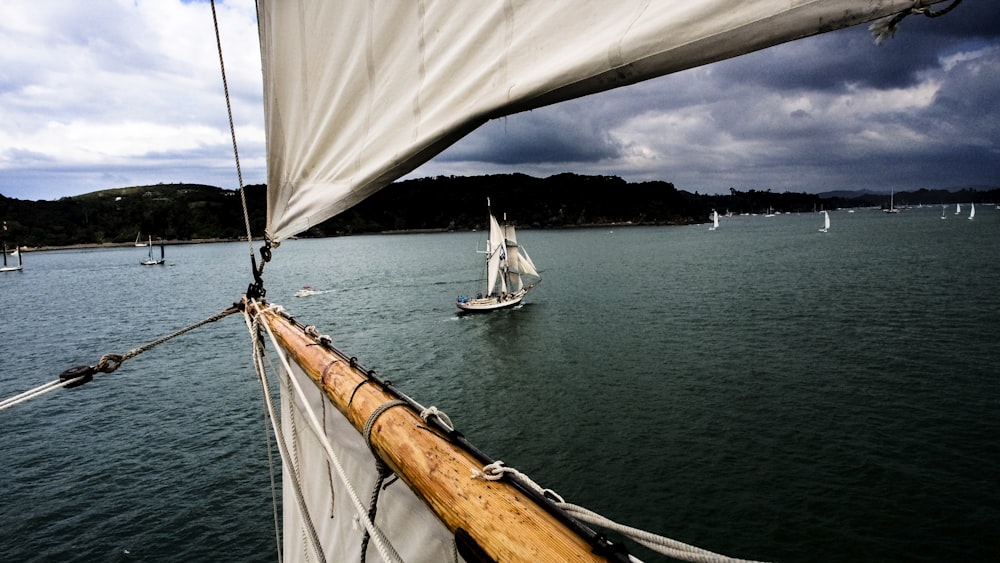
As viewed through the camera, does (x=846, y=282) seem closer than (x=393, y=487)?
No

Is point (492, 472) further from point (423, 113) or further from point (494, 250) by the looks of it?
point (494, 250)

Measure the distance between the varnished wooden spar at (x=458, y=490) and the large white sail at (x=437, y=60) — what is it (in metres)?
1.12

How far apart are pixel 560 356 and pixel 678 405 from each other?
33.4 ft

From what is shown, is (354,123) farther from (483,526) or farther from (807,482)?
(807,482)

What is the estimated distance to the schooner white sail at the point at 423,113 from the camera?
1252 mm

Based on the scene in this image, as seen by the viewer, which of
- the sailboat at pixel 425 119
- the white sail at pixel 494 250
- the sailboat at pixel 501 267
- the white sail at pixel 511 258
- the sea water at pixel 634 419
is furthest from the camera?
the white sail at pixel 511 258

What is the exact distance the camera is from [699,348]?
3028 cm

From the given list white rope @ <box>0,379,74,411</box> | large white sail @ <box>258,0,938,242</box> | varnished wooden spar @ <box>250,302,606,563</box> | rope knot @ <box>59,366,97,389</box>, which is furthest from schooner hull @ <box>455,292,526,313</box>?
varnished wooden spar @ <box>250,302,606,563</box>

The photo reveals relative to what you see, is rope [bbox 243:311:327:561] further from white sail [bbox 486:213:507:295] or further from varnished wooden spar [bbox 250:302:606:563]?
white sail [bbox 486:213:507:295]

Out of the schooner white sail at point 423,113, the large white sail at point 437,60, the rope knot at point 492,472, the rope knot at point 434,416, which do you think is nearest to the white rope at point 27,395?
the schooner white sail at point 423,113

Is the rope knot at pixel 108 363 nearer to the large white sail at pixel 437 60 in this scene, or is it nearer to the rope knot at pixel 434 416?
the large white sail at pixel 437 60

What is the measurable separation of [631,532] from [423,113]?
168 centimetres

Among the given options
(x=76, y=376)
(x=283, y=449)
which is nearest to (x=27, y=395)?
(x=76, y=376)

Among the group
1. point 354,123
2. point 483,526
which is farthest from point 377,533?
point 354,123
